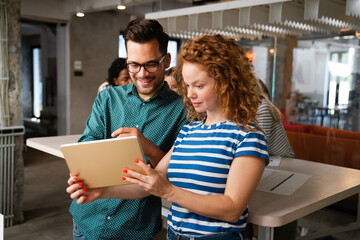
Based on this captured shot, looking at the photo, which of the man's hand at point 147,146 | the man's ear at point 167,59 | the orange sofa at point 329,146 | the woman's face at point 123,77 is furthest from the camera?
the orange sofa at point 329,146

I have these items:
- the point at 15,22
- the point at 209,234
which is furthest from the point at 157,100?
the point at 15,22

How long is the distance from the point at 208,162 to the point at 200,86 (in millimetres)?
245

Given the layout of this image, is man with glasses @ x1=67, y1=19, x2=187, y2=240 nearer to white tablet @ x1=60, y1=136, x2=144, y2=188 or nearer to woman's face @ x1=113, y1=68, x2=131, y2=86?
white tablet @ x1=60, y1=136, x2=144, y2=188

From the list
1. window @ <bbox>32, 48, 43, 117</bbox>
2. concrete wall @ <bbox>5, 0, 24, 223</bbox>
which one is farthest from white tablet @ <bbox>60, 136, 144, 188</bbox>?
window @ <bbox>32, 48, 43, 117</bbox>

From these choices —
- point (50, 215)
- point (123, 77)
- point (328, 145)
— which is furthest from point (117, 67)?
point (328, 145)

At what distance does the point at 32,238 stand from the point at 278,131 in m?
2.47

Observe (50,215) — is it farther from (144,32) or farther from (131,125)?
(144,32)

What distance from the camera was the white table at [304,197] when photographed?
1.34 m

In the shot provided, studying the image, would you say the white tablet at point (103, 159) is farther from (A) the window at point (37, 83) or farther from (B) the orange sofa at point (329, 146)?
(A) the window at point (37, 83)

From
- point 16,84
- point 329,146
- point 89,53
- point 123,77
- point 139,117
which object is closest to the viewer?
point 139,117

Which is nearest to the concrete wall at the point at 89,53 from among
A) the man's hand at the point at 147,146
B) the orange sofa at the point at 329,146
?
the orange sofa at the point at 329,146

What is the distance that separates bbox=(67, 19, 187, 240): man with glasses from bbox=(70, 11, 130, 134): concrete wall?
647 centimetres

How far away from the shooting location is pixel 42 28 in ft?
26.6

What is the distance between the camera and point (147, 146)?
1.33 m
